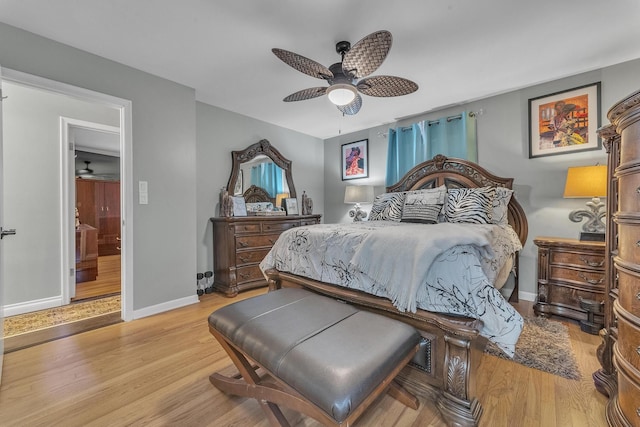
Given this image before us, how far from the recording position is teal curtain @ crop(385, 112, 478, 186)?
3.48 meters

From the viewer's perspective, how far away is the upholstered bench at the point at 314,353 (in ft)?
3.18

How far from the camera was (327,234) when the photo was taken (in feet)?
7.00

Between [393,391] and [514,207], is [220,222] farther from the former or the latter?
[514,207]

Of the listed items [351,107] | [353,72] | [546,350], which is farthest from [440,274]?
[351,107]

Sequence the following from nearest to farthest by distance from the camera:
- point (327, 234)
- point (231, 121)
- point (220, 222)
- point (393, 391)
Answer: point (393, 391), point (327, 234), point (220, 222), point (231, 121)

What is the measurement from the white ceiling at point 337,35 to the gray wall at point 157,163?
0.51ft

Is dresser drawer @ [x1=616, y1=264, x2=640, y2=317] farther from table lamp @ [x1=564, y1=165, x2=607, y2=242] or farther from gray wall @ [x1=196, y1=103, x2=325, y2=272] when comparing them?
gray wall @ [x1=196, y1=103, x2=325, y2=272]

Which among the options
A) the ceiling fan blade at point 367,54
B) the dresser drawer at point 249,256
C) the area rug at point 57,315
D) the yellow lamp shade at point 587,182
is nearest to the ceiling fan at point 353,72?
the ceiling fan blade at point 367,54

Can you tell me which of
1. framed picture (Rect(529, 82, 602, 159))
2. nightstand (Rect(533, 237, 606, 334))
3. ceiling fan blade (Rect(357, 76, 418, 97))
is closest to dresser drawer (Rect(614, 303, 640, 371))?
nightstand (Rect(533, 237, 606, 334))

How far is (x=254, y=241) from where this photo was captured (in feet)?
11.8

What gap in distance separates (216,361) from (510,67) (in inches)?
148

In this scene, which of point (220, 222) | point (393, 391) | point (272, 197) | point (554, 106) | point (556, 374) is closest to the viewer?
point (393, 391)

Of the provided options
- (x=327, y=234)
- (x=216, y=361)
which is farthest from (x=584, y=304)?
(x=216, y=361)

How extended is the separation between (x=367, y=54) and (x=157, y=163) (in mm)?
2374
